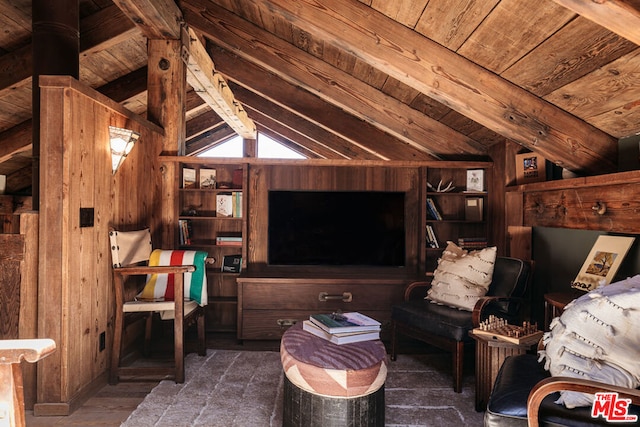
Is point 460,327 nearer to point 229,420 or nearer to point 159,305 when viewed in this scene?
point 229,420

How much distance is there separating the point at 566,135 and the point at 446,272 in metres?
1.24

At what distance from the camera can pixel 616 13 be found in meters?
1.54

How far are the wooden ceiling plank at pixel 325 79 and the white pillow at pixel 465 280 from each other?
1.49m

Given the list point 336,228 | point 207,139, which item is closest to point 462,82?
point 336,228

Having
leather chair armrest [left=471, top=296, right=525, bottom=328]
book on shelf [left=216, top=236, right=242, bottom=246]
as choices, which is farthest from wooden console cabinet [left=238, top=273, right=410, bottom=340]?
leather chair armrest [left=471, top=296, right=525, bottom=328]

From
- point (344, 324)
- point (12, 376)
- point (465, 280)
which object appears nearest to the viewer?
point (12, 376)

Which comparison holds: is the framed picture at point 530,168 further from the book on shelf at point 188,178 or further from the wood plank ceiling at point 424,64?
the book on shelf at point 188,178

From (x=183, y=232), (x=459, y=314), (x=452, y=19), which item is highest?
(x=452, y=19)

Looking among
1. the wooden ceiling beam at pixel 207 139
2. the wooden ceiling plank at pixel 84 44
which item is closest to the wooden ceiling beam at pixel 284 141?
the wooden ceiling beam at pixel 207 139

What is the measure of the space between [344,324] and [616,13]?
5.99ft

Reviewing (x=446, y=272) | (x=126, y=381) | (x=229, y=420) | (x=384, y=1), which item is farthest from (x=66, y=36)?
(x=446, y=272)

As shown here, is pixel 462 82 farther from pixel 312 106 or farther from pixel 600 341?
pixel 312 106

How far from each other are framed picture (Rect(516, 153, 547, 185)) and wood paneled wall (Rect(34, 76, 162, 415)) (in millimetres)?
3252

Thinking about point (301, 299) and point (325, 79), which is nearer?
point (301, 299)
